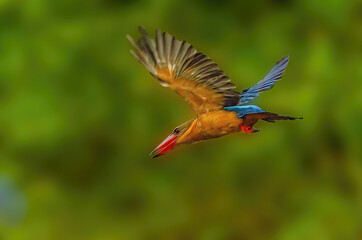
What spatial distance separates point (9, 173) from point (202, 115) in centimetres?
135

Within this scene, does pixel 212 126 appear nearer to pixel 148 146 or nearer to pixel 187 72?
pixel 187 72

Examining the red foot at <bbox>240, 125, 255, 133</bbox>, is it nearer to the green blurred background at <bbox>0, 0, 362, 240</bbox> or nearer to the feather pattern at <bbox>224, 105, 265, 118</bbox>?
the feather pattern at <bbox>224, 105, 265, 118</bbox>

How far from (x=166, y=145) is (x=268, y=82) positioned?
5 centimetres

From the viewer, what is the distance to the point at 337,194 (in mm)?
1602

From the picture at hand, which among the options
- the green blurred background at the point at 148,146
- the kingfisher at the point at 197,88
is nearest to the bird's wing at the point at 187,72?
the kingfisher at the point at 197,88

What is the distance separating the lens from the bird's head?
→ 27 centimetres

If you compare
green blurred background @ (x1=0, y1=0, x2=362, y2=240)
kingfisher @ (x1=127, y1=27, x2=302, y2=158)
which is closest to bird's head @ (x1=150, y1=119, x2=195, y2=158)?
kingfisher @ (x1=127, y1=27, x2=302, y2=158)

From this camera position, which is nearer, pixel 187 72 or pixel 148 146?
pixel 187 72

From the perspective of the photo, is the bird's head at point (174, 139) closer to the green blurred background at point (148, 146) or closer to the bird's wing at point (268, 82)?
the bird's wing at point (268, 82)

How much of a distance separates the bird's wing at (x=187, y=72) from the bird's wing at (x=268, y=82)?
20 millimetres

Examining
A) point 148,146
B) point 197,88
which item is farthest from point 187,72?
point 148,146

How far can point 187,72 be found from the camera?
0.86ft

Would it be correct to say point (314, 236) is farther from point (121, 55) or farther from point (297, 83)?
point (121, 55)

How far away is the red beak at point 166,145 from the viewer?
270 mm
